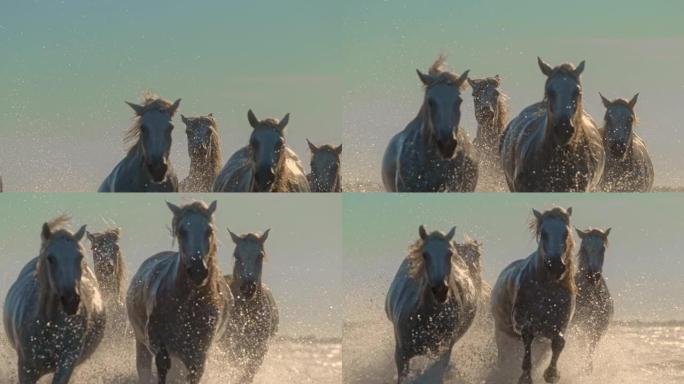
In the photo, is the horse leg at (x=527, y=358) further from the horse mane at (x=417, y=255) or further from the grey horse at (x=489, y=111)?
the grey horse at (x=489, y=111)

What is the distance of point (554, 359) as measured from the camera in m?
8.13

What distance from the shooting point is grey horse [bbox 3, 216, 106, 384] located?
23.5ft

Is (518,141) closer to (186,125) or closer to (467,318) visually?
(467,318)

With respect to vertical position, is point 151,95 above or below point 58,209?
above

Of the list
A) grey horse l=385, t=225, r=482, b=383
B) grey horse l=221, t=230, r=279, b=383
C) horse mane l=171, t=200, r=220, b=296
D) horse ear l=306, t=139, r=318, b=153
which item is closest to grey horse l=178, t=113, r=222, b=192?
horse ear l=306, t=139, r=318, b=153

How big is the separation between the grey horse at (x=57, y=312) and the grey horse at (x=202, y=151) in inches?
87.0

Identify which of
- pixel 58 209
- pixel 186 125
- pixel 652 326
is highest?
pixel 186 125

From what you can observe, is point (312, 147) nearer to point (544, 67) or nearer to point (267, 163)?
point (267, 163)

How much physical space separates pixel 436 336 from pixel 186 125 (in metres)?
3.23

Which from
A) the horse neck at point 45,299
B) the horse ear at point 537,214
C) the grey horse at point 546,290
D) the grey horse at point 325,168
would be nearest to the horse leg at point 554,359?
the grey horse at point 546,290

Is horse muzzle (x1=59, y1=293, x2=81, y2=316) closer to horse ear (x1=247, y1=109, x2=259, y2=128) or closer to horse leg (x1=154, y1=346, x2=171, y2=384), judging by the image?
horse leg (x1=154, y1=346, x2=171, y2=384)

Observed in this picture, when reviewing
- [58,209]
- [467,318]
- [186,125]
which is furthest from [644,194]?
[58,209]

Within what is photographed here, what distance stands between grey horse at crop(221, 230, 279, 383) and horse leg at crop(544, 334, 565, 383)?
2161mm

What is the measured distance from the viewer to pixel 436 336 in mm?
8305
